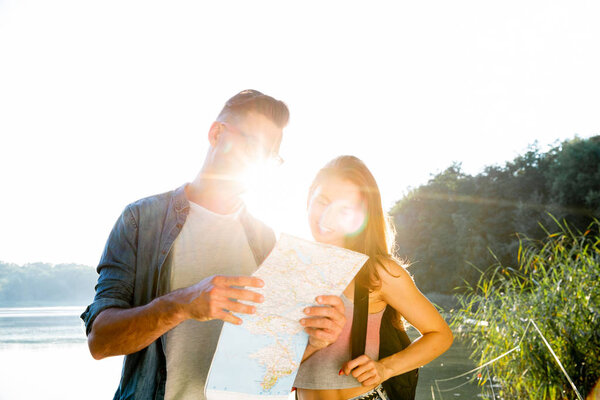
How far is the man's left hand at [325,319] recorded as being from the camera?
135 centimetres

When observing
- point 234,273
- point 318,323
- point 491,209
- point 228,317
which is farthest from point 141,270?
point 491,209

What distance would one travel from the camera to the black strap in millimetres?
1661

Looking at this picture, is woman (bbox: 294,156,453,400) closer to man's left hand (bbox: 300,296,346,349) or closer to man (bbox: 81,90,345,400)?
man (bbox: 81,90,345,400)

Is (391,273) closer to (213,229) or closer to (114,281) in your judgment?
(213,229)

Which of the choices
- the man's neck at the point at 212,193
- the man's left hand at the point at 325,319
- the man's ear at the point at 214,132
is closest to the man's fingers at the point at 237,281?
the man's left hand at the point at 325,319

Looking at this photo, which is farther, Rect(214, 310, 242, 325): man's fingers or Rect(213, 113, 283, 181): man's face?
Rect(213, 113, 283, 181): man's face

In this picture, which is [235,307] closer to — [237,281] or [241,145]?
[237,281]

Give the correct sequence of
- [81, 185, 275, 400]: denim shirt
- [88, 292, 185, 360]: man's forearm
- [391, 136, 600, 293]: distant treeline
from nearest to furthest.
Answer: [88, 292, 185, 360]: man's forearm → [81, 185, 275, 400]: denim shirt → [391, 136, 600, 293]: distant treeline

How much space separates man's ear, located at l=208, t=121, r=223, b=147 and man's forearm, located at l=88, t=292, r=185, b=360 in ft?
2.34

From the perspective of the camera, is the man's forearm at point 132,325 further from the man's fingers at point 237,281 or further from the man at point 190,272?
the man's fingers at point 237,281

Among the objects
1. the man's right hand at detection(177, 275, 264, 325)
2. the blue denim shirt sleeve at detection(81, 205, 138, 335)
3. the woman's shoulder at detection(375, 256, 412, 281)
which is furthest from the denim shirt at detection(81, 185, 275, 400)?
the woman's shoulder at detection(375, 256, 412, 281)

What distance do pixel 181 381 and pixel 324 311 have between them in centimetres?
57

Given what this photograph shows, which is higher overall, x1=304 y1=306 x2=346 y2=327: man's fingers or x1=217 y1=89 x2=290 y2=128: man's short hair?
x1=217 y1=89 x2=290 y2=128: man's short hair

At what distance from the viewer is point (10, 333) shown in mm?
26031
